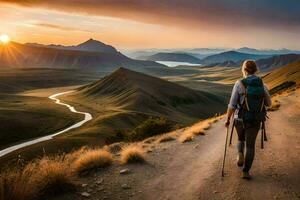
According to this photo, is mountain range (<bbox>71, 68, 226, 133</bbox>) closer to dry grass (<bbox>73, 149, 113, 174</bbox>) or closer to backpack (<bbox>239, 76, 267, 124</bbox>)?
dry grass (<bbox>73, 149, 113, 174</bbox>)

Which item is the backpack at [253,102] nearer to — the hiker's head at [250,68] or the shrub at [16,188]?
the hiker's head at [250,68]

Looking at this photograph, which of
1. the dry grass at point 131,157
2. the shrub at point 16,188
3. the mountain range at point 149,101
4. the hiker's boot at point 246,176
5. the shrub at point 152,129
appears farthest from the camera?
the mountain range at point 149,101

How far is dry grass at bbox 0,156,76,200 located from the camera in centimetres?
916

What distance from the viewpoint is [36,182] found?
398 inches

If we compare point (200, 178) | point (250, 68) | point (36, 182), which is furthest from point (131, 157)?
point (250, 68)

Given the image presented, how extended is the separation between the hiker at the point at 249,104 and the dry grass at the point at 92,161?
512cm

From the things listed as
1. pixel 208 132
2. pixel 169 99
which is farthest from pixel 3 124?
pixel 169 99

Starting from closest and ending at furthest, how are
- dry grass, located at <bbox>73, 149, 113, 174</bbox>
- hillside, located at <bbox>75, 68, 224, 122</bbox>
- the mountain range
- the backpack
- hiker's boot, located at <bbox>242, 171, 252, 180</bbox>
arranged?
the backpack → hiker's boot, located at <bbox>242, 171, 252, 180</bbox> → dry grass, located at <bbox>73, 149, 113, 174</bbox> → the mountain range → hillside, located at <bbox>75, 68, 224, 122</bbox>

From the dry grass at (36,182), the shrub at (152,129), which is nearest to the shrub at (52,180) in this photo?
the dry grass at (36,182)

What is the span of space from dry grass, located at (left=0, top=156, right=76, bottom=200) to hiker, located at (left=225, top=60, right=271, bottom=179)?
5220 millimetres

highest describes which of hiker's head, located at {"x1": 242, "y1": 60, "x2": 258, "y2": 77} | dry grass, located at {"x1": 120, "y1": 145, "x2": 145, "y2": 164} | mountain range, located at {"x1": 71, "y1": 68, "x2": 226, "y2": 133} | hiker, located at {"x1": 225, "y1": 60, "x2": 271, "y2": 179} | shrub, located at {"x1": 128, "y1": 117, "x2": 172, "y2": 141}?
hiker's head, located at {"x1": 242, "y1": 60, "x2": 258, "y2": 77}

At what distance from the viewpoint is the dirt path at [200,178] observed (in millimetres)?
10203

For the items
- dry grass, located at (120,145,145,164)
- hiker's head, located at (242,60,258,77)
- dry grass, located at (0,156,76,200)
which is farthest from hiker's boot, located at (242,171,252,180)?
dry grass, located at (0,156,76,200)

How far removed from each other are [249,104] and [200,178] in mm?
2897
